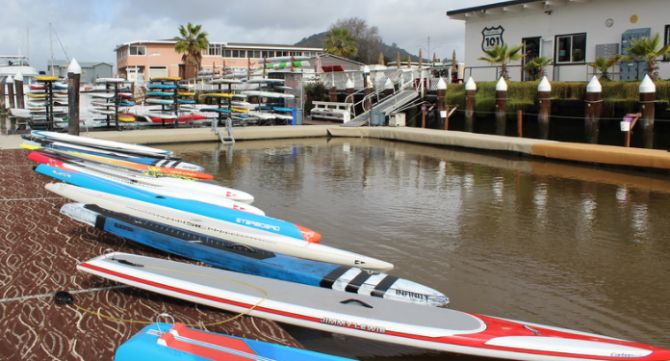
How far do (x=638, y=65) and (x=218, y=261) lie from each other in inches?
703

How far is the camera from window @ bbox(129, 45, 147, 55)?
6751 centimetres

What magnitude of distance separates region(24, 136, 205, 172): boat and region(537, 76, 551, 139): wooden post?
1188 cm

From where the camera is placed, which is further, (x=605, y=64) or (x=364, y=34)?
(x=364, y=34)

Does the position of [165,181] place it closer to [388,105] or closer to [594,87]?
[594,87]

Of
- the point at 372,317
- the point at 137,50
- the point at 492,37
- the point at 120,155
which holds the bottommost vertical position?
the point at 372,317

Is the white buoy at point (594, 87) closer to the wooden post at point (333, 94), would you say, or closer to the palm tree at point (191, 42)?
the wooden post at point (333, 94)

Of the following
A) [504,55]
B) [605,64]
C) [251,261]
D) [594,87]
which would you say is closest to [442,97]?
[504,55]

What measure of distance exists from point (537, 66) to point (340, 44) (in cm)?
4216

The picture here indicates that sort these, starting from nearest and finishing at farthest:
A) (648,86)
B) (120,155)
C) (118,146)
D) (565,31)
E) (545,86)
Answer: (120,155) < (118,146) < (648,86) < (545,86) < (565,31)

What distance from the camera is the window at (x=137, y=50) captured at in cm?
6751

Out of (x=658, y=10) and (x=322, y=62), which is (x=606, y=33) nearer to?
(x=658, y=10)

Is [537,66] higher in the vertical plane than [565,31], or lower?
lower

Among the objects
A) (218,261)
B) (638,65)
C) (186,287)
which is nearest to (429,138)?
(638,65)

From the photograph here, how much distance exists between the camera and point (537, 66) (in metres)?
22.9
